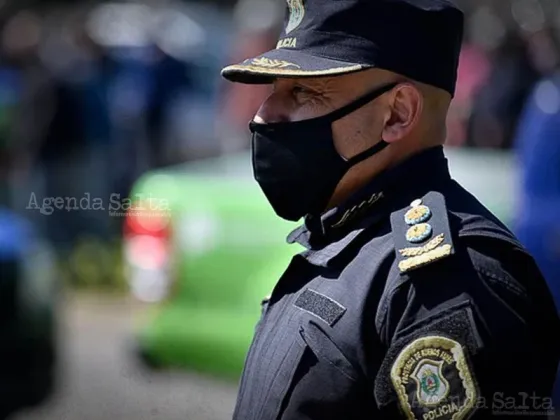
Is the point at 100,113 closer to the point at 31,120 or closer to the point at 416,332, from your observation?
the point at 31,120

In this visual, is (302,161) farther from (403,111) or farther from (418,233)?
(418,233)

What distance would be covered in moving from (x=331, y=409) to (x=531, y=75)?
8773 millimetres

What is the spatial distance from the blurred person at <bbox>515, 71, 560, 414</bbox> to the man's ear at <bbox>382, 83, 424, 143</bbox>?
3.82 m

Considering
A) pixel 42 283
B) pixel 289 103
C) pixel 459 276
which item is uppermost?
pixel 289 103

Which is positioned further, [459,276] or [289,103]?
[289,103]

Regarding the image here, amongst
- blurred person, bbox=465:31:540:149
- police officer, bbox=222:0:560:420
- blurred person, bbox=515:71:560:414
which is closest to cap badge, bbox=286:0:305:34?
police officer, bbox=222:0:560:420

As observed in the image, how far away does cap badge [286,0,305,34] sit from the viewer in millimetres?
2633

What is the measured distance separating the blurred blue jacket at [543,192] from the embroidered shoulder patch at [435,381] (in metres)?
4.12

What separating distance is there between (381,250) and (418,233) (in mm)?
93

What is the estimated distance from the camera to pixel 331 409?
2361 mm

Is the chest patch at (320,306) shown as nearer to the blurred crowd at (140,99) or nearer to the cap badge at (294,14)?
the cap badge at (294,14)

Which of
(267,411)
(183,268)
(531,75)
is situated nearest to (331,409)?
(267,411)

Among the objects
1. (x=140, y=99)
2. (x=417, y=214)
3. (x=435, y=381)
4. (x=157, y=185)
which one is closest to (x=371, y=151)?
(x=417, y=214)

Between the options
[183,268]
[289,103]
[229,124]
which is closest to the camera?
[289,103]
